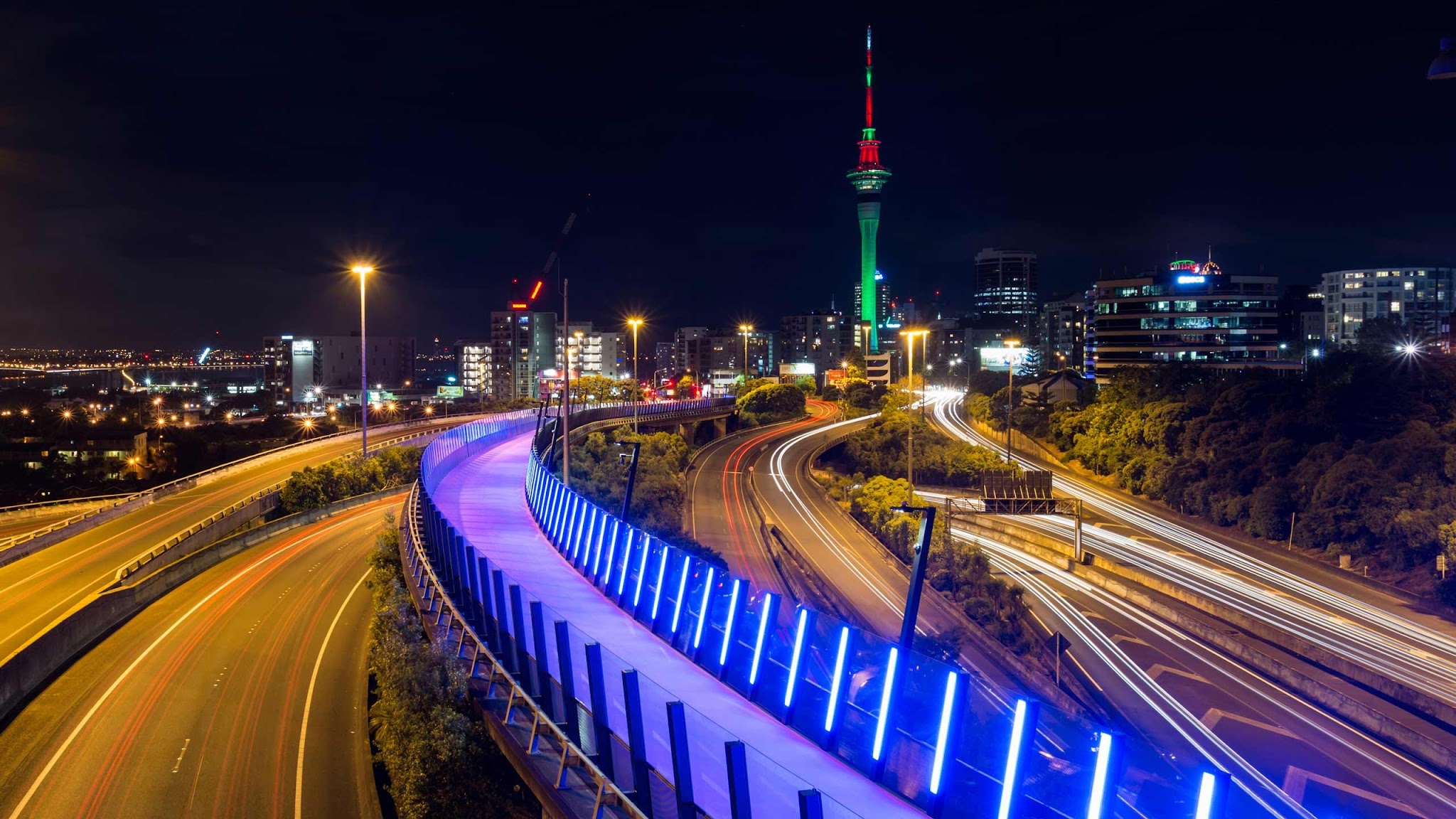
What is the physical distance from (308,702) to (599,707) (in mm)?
12354

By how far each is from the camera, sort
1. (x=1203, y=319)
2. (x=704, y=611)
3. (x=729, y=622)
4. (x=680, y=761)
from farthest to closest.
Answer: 1. (x=1203, y=319)
2. (x=704, y=611)
3. (x=729, y=622)
4. (x=680, y=761)

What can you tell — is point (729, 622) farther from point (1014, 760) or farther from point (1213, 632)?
point (1213, 632)

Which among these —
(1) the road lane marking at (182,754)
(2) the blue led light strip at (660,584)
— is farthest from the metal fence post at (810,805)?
(1) the road lane marking at (182,754)

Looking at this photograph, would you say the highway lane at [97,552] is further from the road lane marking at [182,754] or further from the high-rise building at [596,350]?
the high-rise building at [596,350]

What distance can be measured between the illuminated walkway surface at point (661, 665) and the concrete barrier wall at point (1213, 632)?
1826 cm

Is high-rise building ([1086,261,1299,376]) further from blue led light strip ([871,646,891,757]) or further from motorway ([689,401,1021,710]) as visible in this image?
blue led light strip ([871,646,891,757])

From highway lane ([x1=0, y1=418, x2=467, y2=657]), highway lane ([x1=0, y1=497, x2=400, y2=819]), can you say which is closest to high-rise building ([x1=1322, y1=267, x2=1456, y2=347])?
highway lane ([x1=0, y1=418, x2=467, y2=657])

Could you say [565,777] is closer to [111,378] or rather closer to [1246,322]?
[1246,322]

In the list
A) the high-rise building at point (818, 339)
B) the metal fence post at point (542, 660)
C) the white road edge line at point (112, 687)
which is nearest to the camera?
the metal fence post at point (542, 660)

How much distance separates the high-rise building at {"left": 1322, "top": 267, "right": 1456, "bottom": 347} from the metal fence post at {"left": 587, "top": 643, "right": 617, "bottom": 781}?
146 m

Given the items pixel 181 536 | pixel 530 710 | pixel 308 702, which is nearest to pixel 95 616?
pixel 308 702

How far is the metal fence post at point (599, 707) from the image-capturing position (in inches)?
313

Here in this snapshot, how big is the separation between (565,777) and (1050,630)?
2254 centimetres

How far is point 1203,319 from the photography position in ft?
273
